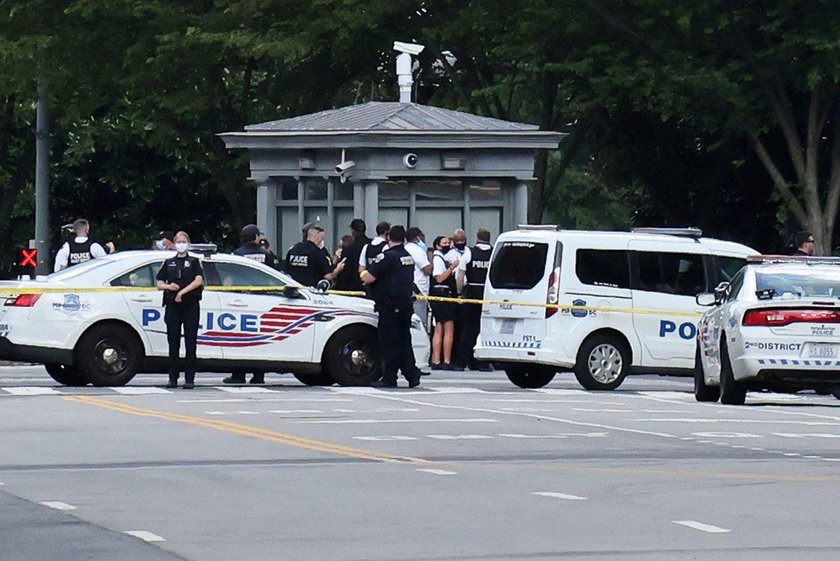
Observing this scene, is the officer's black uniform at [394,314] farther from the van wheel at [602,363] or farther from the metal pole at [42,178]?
the metal pole at [42,178]

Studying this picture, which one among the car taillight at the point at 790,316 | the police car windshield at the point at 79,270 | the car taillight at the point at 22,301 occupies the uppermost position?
→ the police car windshield at the point at 79,270

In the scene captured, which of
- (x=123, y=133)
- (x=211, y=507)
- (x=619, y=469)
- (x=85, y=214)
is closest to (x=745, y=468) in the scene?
(x=619, y=469)

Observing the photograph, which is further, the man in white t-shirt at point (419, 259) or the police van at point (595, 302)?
the man in white t-shirt at point (419, 259)

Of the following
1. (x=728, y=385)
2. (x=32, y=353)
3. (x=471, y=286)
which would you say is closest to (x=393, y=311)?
(x=32, y=353)

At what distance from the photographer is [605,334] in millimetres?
25625

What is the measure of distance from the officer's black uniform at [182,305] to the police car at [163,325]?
1.68 ft

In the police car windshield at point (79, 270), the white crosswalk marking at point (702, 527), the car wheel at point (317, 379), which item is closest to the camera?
the white crosswalk marking at point (702, 527)

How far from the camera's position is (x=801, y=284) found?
73.9ft

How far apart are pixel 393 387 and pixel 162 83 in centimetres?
2034

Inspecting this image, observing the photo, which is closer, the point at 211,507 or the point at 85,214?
the point at 211,507

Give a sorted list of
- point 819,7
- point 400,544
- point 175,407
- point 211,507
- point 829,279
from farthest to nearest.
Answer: point 819,7
point 829,279
point 175,407
point 211,507
point 400,544

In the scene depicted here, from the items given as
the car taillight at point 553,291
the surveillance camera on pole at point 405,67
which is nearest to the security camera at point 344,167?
the surveillance camera on pole at point 405,67

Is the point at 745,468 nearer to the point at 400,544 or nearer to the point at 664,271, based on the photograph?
the point at 400,544

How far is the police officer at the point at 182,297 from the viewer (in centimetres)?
2373
